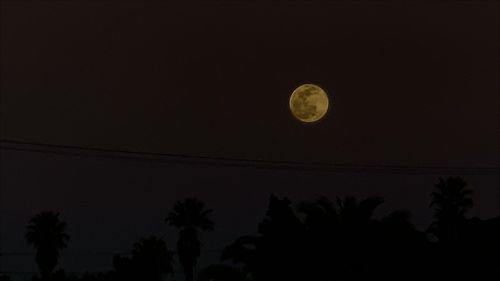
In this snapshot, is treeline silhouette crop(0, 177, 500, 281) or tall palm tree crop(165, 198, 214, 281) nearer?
treeline silhouette crop(0, 177, 500, 281)

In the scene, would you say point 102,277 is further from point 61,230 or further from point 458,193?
point 458,193

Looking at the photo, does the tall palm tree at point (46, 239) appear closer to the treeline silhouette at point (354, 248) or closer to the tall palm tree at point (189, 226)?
the tall palm tree at point (189, 226)

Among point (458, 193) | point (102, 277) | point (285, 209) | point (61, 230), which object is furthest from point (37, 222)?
point (285, 209)

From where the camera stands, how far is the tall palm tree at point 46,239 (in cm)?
8188

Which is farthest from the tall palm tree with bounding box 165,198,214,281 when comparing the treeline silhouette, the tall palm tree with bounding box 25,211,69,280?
the treeline silhouette

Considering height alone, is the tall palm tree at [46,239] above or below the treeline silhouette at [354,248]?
above

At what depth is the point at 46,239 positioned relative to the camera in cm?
8262

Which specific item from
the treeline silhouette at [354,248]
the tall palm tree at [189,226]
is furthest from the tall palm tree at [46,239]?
the treeline silhouette at [354,248]

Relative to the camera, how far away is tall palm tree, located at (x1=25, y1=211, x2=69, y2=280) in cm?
8188

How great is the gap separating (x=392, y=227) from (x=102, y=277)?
45.1 metres

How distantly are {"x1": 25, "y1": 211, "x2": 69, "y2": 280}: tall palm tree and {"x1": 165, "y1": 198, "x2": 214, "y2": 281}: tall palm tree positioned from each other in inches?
375

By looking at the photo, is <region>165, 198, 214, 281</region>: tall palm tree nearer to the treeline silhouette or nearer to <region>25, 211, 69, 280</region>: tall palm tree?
<region>25, 211, 69, 280</region>: tall palm tree

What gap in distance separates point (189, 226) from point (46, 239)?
12.1m

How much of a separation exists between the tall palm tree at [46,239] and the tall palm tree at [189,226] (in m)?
9.53
